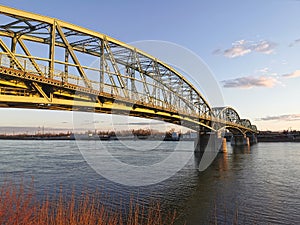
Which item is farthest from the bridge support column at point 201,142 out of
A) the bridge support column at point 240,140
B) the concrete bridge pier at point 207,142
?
the bridge support column at point 240,140

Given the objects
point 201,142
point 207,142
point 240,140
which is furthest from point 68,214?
point 240,140

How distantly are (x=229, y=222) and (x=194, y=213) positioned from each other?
2364mm

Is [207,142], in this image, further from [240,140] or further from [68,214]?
[240,140]

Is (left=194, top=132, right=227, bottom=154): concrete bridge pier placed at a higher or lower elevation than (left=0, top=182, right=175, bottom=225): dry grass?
higher

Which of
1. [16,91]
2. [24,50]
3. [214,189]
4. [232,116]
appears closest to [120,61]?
[24,50]

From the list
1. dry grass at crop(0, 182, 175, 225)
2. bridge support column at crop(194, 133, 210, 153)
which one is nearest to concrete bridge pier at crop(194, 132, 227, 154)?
bridge support column at crop(194, 133, 210, 153)

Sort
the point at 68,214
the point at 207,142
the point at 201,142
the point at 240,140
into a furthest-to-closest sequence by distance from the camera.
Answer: the point at 240,140 < the point at 201,142 < the point at 207,142 < the point at 68,214

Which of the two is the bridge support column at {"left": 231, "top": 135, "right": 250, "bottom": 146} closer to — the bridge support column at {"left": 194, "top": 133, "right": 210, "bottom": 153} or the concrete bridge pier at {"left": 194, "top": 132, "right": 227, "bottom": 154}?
the concrete bridge pier at {"left": 194, "top": 132, "right": 227, "bottom": 154}

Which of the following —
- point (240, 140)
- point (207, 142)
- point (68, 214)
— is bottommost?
point (68, 214)

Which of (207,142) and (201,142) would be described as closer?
(207,142)

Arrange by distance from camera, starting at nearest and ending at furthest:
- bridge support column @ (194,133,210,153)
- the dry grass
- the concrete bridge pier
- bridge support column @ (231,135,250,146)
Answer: the dry grass, bridge support column @ (194,133,210,153), the concrete bridge pier, bridge support column @ (231,135,250,146)

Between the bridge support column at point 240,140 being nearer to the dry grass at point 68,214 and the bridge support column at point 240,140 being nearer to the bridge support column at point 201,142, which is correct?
the bridge support column at point 201,142

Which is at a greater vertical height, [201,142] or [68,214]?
[201,142]

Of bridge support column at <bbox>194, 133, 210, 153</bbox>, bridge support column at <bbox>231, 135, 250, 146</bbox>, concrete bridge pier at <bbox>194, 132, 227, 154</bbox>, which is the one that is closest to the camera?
bridge support column at <bbox>194, 133, 210, 153</bbox>
